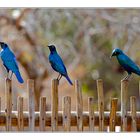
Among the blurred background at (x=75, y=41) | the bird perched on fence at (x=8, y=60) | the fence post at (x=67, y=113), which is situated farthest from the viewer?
the blurred background at (x=75, y=41)

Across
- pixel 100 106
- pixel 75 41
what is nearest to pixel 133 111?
pixel 100 106

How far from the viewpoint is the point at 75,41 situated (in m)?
4.96

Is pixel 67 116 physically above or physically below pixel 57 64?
below

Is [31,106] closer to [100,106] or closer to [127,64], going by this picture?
[100,106]

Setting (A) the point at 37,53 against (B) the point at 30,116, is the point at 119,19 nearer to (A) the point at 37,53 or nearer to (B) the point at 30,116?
(A) the point at 37,53

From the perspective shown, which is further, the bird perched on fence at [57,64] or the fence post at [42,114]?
the bird perched on fence at [57,64]

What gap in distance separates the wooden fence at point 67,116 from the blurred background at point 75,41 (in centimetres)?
39

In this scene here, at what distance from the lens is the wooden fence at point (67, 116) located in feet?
13.1

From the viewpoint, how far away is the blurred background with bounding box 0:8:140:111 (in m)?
4.64

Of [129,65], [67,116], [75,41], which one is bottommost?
[67,116]

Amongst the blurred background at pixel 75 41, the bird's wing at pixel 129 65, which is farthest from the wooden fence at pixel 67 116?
the blurred background at pixel 75 41

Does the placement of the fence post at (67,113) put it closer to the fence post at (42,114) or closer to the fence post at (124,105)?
the fence post at (42,114)

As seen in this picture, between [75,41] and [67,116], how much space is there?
42.4 inches

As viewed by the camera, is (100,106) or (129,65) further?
(129,65)
